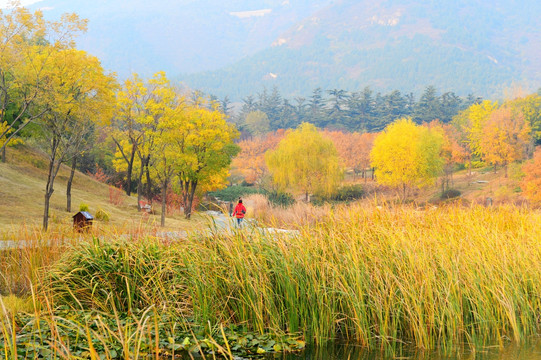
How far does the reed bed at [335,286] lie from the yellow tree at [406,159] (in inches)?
1362

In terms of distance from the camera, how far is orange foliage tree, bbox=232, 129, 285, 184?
58969 mm

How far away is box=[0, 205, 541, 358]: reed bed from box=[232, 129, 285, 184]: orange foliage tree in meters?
49.1

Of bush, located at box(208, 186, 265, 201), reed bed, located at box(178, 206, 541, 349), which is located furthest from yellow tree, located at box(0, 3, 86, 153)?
bush, located at box(208, 186, 265, 201)

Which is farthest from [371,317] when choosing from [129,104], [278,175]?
[278,175]

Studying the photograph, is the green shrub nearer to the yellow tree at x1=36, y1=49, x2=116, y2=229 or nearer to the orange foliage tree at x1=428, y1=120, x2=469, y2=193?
the yellow tree at x1=36, y1=49, x2=116, y2=229

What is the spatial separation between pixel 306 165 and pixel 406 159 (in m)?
7.97

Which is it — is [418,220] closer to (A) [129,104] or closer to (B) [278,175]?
(A) [129,104]

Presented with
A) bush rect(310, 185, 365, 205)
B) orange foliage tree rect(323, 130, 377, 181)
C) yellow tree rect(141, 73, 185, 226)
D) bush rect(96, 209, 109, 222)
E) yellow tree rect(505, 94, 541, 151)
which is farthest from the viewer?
orange foliage tree rect(323, 130, 377, 181)

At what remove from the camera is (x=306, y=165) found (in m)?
41.5

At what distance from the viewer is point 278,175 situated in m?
42.6

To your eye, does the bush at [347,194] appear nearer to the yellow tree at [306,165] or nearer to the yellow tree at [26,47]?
the yellow tree at [306,165]

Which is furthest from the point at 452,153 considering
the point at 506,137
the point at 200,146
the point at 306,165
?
the point at 200,146

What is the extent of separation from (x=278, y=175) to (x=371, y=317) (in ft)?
121

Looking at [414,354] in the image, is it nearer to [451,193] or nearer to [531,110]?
[451,193]
